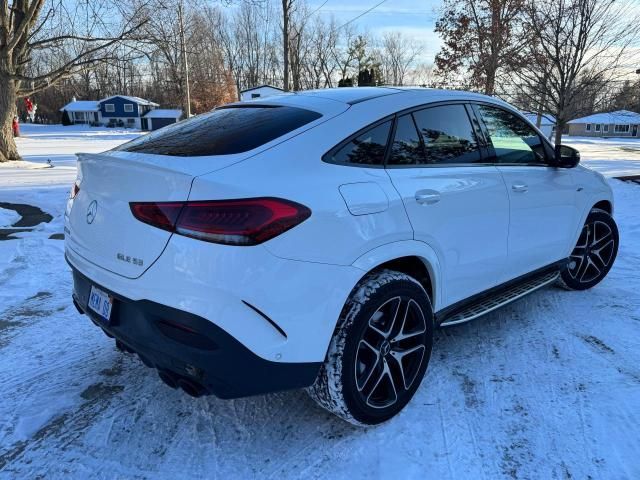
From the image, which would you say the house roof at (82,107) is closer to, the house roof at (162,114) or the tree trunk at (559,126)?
the house roof at (162,114)

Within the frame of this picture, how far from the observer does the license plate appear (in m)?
2.37

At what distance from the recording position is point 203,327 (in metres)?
2.00

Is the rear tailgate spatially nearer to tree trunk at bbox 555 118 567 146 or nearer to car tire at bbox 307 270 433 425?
car tire at bbox 307 270 433 425

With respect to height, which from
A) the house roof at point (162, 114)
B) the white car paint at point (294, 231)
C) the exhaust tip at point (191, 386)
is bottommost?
the exhaust tip at point (191, 386)

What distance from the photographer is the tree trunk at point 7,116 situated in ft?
45.6

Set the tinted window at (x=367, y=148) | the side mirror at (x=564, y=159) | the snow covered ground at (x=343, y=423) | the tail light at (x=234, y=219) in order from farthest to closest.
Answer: the side mirror at (x=564, y=159) → the tinted window at (x=367, y=148) → the snow covered ground at (x=343, y=423) → the tail light at (x=234, y=219)

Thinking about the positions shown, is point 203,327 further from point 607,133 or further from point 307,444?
point 607,133

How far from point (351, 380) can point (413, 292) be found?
0.58 m

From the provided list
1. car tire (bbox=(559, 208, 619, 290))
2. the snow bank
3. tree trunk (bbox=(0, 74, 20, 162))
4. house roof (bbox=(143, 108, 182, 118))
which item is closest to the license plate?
car tire (bbox=(559, 208, 619, 290))

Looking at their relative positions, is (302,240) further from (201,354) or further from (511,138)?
(511,138)

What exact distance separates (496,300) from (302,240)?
1.92m

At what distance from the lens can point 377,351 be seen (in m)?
2.54

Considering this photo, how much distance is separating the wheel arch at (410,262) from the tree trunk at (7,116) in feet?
49.3

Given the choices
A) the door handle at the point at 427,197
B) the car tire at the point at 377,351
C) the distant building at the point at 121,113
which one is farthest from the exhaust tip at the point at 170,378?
the distant building at the point at 121,113
